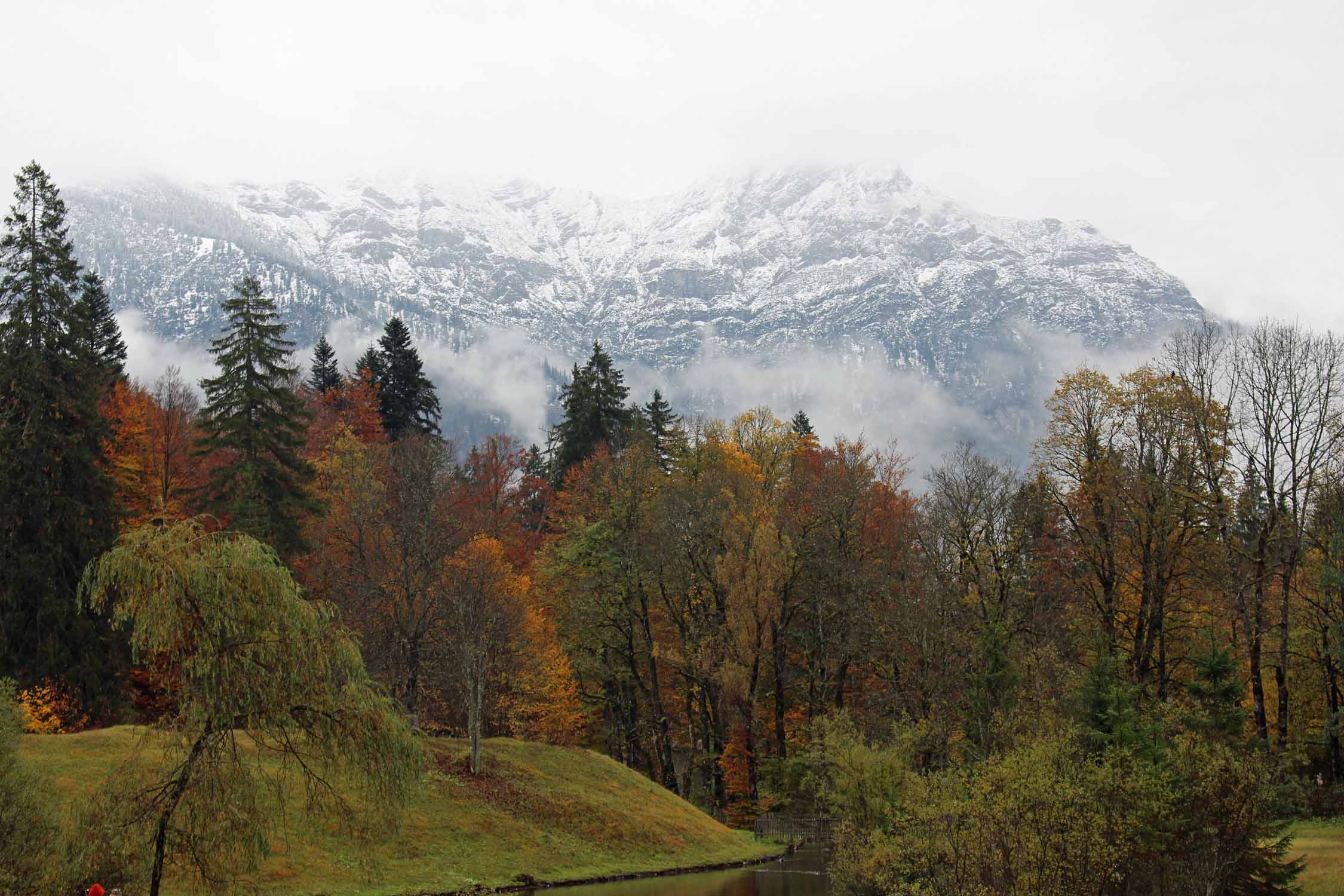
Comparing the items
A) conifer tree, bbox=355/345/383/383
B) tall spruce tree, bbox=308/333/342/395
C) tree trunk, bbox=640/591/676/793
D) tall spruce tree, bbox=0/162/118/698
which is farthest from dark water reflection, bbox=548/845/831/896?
conifer tree, bbox=355/345/383/383

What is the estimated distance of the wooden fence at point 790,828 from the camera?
177 feet

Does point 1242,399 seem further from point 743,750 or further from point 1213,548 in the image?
point 743,750

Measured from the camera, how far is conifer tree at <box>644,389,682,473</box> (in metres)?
73.0

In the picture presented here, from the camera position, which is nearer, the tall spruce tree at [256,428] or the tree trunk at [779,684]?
the tall spruce tree at [256,428]

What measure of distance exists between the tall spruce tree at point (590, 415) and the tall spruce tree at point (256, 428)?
24.8 metres

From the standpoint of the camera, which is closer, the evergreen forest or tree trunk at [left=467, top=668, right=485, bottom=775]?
the evergreen forest

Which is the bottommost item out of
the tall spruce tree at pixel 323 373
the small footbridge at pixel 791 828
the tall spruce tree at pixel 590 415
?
the small footbridge at pixel 791 828

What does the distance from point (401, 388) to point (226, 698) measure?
60.8 m

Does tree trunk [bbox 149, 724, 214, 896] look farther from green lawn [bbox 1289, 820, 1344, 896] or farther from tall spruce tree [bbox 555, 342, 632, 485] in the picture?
tall spruce tree [bbox 555, 342, 632, 485]

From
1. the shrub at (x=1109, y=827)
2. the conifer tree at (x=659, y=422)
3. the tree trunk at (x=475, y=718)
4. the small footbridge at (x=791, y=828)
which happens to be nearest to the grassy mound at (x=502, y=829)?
the tree trunk at (x=475, y=718)

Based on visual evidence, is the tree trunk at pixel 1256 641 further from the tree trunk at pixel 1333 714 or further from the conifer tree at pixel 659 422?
the conifer tree at pixel 659 422

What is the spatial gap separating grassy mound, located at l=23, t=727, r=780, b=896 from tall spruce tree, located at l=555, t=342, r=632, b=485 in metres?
25.8

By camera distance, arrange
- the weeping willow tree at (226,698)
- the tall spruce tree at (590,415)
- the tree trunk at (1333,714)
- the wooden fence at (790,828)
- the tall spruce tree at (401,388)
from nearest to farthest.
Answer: the weeping willow tree at (226,698), the tree trunk at (1333,714), the wooden fence at (790,828), the tall spruce tree at (590,415), the tall spruce tree at (401,388)

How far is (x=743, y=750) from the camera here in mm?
58031
